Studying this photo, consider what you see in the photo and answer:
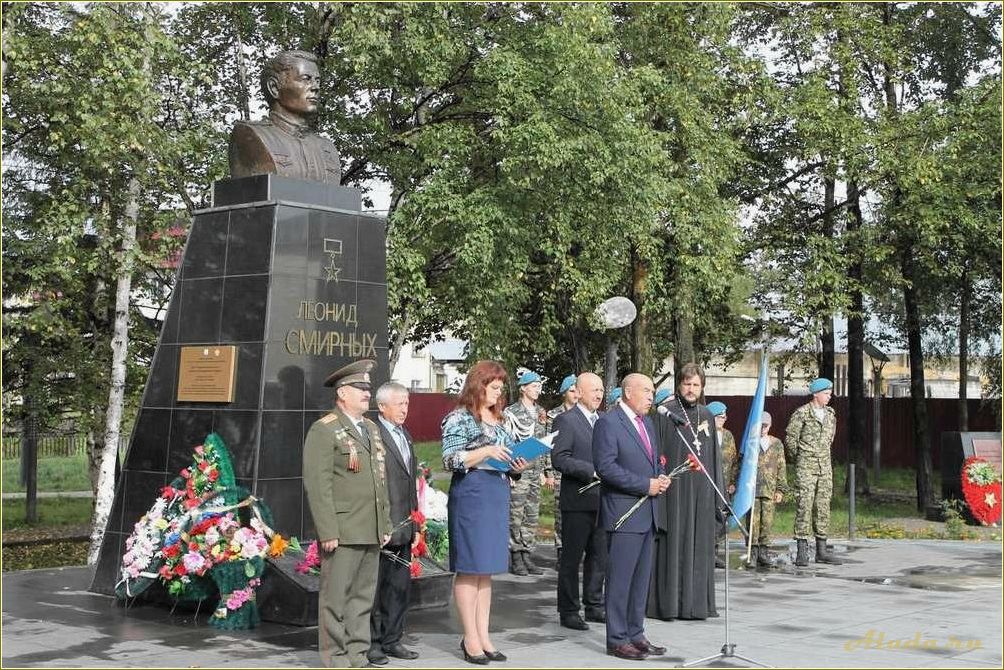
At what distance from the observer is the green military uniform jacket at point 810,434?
13203 mm

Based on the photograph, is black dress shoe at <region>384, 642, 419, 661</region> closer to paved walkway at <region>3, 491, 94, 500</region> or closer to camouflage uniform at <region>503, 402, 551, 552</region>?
camouflage uniform at <region>503, 402, 551, 552</region>

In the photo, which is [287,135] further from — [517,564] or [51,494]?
[51,494]

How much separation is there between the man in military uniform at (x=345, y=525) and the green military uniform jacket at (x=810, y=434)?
6.85 m

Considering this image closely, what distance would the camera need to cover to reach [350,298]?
9977 mm

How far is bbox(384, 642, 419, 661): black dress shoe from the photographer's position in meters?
7.80

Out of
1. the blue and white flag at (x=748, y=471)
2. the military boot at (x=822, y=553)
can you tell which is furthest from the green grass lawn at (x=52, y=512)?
the blue and white flag at (x=748, y=471)

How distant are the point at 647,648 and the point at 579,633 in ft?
3.49

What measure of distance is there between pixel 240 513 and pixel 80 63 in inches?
276

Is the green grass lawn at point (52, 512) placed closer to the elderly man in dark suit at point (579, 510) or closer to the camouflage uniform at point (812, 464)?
the camouflage uniform at point (812, 464)

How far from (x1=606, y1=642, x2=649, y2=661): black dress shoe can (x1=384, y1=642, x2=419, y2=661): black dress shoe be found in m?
1.23

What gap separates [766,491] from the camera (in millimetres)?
12406

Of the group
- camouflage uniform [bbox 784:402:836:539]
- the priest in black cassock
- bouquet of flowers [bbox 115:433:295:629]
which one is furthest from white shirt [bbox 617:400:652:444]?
camouflage uniform [bbox 784:402:836:539]

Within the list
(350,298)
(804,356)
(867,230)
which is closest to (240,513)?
(350,298)

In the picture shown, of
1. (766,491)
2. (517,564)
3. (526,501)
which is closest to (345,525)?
(517,564)
